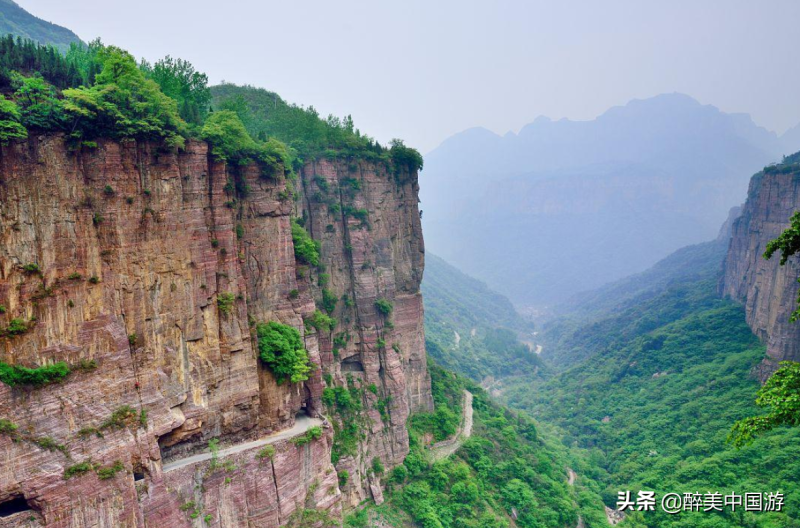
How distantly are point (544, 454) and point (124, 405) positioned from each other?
45824 millimetres

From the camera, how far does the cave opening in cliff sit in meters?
21.0

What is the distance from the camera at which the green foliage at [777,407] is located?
11.0 m

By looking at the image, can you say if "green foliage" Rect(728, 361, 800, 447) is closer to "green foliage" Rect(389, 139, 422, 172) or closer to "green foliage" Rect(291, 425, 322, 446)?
"green foliage" Rect(291, 425, 322, 446)

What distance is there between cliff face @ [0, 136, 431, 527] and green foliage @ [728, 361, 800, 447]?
81.0ft

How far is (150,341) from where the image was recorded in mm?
25719

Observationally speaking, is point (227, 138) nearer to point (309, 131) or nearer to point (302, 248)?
point (302, 248)

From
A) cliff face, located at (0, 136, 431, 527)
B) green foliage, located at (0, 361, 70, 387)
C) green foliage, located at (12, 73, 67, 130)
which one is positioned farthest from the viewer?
green foliage, located at (12, 73, 67, 130)

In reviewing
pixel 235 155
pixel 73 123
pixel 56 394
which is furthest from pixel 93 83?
pixel 56 394

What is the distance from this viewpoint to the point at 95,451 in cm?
2297

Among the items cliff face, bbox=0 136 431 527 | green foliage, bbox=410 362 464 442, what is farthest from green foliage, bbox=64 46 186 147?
green foliage, bbox=410 362 464 442

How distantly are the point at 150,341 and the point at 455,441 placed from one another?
3370cm

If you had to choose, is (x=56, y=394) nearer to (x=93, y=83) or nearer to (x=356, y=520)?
(x=93, y=83)

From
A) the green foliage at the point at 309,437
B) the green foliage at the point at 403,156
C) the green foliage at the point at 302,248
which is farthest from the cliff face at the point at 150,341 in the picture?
the green foliage at the point at 403,156

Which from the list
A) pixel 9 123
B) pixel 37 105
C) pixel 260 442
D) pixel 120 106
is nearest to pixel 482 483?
pixel 260 442
